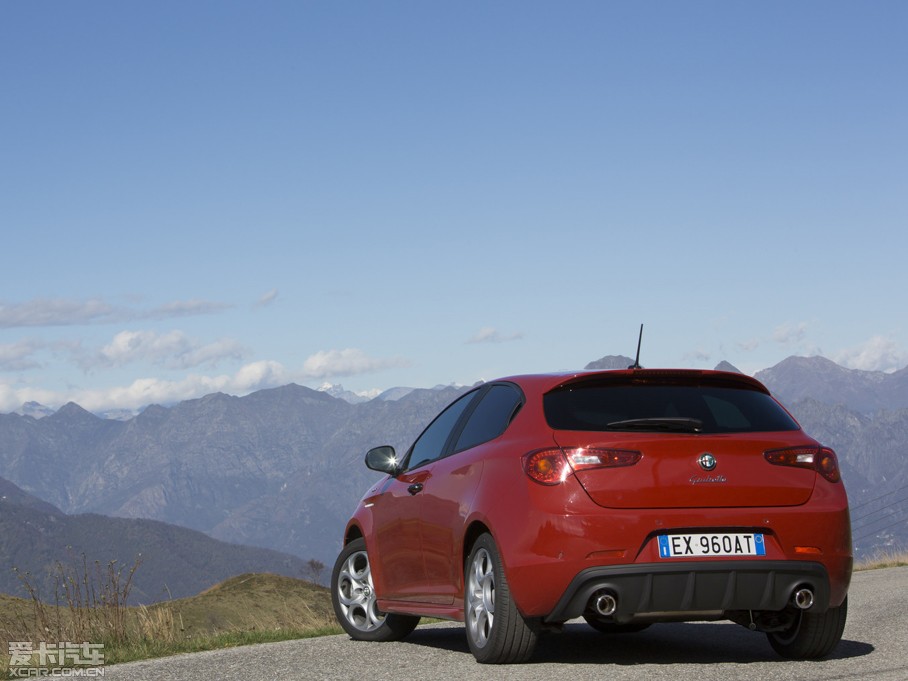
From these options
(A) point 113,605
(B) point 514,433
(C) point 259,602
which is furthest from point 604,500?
(C) point 259,602

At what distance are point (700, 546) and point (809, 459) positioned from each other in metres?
0.80

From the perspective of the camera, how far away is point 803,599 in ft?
21.7

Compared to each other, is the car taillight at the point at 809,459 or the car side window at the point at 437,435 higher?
the car side window at the point at 437,435

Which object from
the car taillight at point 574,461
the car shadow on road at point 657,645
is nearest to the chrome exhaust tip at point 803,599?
the car shadow on road at point 657,645

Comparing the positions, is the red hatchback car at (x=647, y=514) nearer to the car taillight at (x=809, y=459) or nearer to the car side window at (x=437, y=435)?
the car taillight at (x=809, y=459)

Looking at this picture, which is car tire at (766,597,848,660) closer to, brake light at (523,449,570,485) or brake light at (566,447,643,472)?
brake light at (566,447,643,472)

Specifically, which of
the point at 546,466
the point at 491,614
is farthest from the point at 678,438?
the point at 491,614

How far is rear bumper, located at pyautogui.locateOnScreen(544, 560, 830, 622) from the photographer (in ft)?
21.1

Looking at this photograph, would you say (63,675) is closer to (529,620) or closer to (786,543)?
(529,620)

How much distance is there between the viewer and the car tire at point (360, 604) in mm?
9094

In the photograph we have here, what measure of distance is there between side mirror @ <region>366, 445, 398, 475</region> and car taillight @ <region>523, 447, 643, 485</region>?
2.32 meters

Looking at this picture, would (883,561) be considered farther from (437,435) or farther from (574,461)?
(574,461)

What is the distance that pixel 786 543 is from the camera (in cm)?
657

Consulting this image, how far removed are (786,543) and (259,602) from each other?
5145cm
